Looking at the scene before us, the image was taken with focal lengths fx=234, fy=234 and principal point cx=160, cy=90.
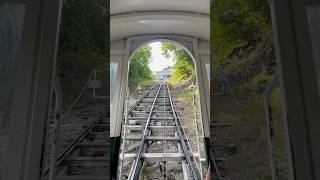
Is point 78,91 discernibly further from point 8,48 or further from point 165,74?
point 165,74

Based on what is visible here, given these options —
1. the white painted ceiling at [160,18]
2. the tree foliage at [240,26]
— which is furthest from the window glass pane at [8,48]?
the white painted ceiling at [160,18]

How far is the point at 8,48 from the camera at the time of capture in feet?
2.35

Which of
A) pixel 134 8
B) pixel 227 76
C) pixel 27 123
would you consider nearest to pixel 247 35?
pixel 227 76

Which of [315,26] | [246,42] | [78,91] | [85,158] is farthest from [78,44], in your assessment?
[315,26]

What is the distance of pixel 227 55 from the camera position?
1.42 meters

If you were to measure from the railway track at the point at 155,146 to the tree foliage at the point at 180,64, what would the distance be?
115 cm

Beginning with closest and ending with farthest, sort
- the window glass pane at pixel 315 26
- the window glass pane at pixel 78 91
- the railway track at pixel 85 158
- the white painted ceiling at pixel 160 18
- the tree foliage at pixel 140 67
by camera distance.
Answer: the window glass pane at pixel 315 26 → the window glass pane at pixel 78 91 → the railway track at pixel 85 158 → the white painted ceiling at pixel 160 18 → the tree foliage at pixel 140 67

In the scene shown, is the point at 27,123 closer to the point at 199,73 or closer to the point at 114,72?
the point at 114,72

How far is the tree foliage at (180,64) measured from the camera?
11.9 feet

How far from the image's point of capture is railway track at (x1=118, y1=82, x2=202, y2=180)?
3706mm

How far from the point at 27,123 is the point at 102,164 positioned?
889 millimetres

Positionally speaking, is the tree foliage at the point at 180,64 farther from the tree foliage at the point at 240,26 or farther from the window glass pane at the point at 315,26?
the window glass pane at the point at 315,26

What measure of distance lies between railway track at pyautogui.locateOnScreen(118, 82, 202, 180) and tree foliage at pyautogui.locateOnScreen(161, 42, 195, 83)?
1.15 metres

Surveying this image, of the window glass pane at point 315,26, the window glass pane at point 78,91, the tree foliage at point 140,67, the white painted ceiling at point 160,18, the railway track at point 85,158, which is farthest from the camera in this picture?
the tree foliage at point 140,67
